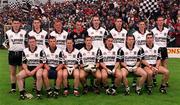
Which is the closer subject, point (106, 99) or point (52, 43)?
point (106, 99)

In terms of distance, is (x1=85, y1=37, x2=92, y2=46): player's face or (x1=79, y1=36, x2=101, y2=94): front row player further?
(x1=85, y1=37, x2=92, y2=46): player's face

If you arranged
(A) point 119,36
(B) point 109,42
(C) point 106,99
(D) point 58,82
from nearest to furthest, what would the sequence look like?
1. (C) point 106,99
2. (D) point 58,82
3. (B) point 109,42
4. (A) point 119,36

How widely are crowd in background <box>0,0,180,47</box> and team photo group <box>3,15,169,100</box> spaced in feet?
21.3

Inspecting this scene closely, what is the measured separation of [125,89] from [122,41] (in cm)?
159

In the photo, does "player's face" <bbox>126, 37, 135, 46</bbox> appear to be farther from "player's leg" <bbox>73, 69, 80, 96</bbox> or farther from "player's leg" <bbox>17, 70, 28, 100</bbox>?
"player's leg" <bbox>17, 70, 28, 100</bbox>

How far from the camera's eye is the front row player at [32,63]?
426 inches

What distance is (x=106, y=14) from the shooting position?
2489cm

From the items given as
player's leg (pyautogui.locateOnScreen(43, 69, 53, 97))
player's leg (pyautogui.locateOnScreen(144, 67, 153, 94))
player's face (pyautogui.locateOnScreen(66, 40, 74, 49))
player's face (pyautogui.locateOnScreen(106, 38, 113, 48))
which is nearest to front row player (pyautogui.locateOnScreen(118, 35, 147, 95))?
player's leg (pyautogui.locateOnScreen(144, 67, 153, 94))

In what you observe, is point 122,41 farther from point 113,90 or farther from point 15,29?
point 15,29

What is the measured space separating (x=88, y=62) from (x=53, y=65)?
924 millimetres

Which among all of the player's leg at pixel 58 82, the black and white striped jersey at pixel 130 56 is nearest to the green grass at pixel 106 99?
the player's leg at pixel 58 82

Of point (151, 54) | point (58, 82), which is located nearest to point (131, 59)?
point (151, 54)

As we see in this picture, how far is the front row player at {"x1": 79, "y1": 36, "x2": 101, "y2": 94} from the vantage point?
440 inches

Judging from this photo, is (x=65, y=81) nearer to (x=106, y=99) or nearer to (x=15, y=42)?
(x=106, y=99)
